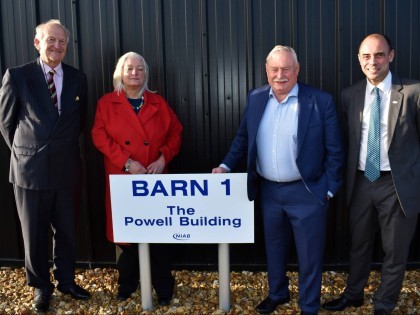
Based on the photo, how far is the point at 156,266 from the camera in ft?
→ 11.4

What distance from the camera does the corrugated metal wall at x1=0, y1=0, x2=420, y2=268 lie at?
372 centimetres

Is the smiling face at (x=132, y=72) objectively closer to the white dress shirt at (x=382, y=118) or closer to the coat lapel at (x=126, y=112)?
the coat lapel at (x=126, y=112)

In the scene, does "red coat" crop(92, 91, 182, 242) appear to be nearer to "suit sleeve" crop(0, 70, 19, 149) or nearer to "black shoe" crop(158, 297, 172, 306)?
"suit sleeve" crop(0, 70, 19, 149)

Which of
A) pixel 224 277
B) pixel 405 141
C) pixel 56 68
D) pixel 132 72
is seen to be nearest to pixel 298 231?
pixel 224 277

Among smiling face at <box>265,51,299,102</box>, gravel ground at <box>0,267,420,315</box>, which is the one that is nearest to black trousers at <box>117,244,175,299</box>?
gravel ground at <box>0,267,420,315</box>

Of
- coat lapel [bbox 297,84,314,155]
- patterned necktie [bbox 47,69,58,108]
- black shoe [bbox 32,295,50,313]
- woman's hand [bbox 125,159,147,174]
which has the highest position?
patterned necktie [bbox 47,69,58,108]

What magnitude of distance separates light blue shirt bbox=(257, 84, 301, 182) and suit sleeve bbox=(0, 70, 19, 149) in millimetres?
1784

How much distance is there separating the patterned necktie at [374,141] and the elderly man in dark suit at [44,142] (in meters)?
2.16

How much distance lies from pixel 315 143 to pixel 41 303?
7.85ft

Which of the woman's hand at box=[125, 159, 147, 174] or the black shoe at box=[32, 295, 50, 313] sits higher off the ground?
the woman's hand at box=[125, 159, 147, 174]

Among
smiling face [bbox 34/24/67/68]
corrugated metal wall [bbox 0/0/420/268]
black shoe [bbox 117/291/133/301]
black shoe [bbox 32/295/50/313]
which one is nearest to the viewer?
smiling face [bbox 34/24/67/68]

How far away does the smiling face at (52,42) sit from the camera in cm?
317

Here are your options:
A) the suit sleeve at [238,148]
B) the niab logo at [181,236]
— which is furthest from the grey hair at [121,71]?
the niab logo at [181,236]

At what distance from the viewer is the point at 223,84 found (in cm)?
388
